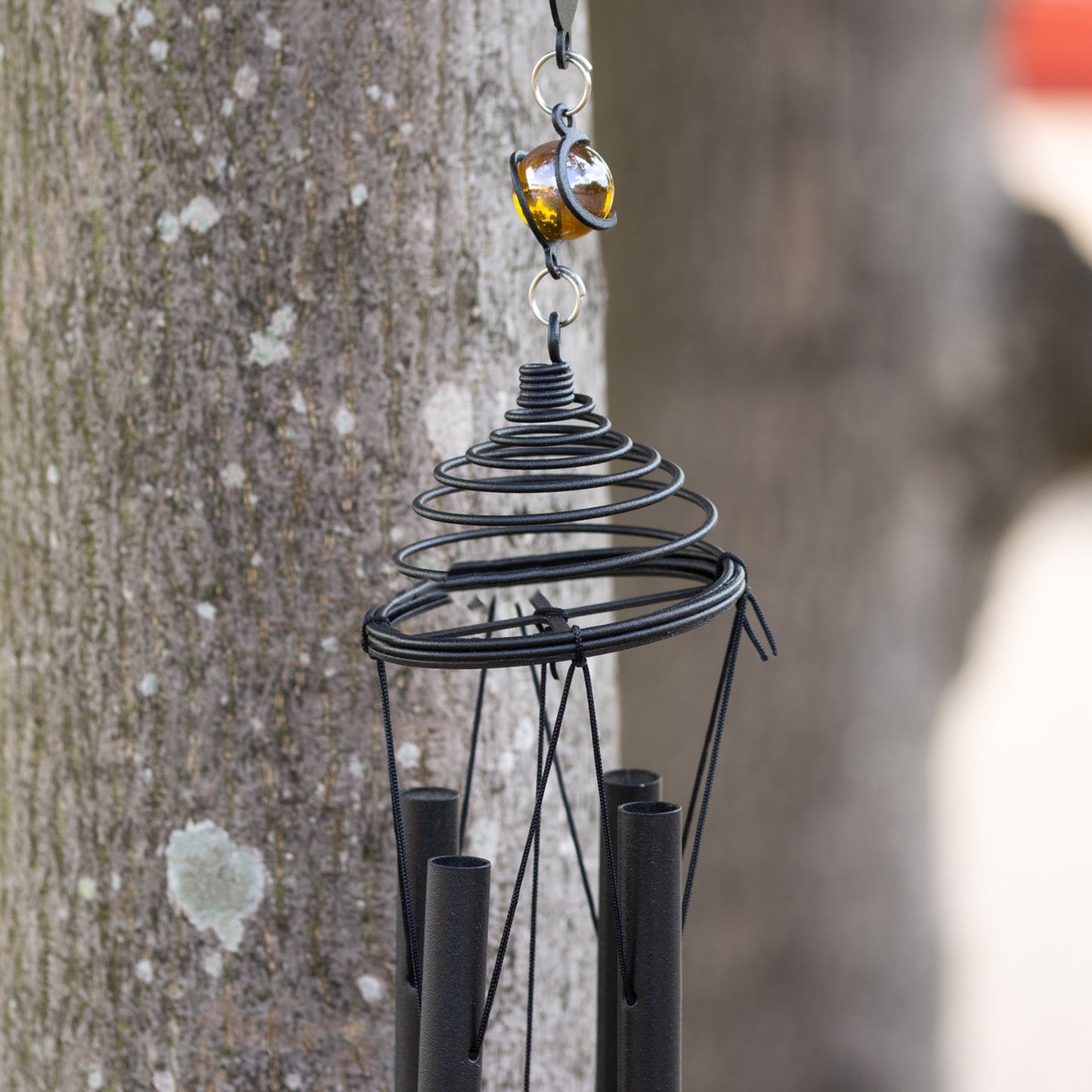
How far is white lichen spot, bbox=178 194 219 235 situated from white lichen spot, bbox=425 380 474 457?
15 centimetres

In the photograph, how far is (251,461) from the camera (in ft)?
2.07

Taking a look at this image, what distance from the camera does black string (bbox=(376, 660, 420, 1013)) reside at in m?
0.44

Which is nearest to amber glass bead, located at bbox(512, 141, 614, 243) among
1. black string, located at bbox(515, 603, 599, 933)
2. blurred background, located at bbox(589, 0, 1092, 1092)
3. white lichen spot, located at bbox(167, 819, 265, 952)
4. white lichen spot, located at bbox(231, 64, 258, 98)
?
black string, located at bbox(515, 603, 599, 933)

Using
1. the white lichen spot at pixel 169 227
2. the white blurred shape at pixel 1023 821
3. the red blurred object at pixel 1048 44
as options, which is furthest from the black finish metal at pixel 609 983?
the red blurred object at pixel 1048 44

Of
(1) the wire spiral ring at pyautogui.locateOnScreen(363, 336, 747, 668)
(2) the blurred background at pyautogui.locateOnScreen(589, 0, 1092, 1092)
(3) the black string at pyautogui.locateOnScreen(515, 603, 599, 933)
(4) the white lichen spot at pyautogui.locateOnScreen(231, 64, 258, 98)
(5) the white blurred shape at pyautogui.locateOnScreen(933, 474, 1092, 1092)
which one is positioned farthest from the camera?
(5) the white blurred shape at pyautogui.locateOnScreen(933, 474, 1092, 1092)

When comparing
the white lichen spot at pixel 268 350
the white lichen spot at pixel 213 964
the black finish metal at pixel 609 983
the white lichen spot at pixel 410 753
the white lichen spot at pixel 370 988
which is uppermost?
the white lichen spot at pixel 268 350

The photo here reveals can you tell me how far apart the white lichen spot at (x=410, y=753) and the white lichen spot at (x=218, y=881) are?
0.30 ft

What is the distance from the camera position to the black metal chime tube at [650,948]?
0.42 meters

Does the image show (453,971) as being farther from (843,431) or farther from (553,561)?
(843,431)

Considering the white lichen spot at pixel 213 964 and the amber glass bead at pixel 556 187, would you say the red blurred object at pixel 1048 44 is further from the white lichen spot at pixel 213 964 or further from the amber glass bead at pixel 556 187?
the white lichen spot at pixel 213 964

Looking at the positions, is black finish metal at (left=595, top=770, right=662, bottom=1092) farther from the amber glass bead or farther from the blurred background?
the blurred background

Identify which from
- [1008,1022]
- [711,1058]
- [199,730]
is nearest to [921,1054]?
[711,1058]

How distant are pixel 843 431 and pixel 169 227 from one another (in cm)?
101

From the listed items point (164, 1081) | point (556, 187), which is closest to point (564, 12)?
point (556, 187)
